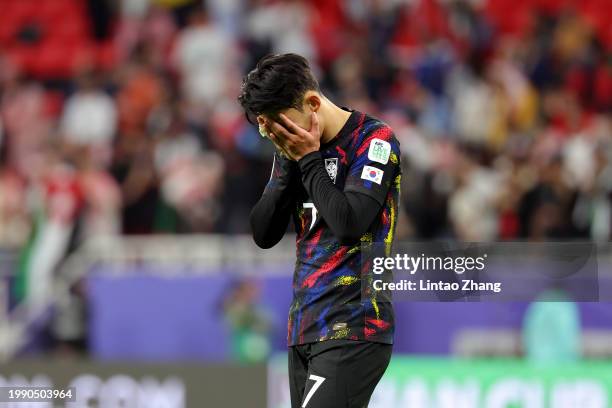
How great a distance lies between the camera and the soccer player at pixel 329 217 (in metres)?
4.05

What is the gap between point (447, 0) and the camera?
1424cm

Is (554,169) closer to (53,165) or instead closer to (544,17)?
(544,17)

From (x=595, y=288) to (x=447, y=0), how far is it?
10167mm

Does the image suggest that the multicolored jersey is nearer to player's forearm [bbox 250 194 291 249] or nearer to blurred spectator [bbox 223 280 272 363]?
player's forearm [bbox 250 194 291 249]

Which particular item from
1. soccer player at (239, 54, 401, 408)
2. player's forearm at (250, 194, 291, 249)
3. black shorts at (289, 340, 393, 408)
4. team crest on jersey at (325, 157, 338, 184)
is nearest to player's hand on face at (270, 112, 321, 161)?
soccer player at (239, 54, 401, 408)

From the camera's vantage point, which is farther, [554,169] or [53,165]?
[53,165]

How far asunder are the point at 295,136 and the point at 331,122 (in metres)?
0.21

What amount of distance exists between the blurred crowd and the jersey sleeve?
22.2 feet

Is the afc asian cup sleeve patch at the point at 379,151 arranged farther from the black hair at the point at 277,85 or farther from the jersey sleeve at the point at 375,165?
the black hair at the point at 277,85

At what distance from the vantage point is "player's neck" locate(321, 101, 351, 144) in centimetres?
420

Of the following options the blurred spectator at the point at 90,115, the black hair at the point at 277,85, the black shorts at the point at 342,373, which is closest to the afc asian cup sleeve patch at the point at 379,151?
the black hair at the point at 277,85

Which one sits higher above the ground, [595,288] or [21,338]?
[21,338]

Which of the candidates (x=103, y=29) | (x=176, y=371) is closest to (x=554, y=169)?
(x=176, y=371)

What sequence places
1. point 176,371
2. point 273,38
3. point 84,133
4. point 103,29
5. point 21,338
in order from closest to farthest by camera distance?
point 176,371
point 21,338
point 84,133
point 273,38
point 103,29
